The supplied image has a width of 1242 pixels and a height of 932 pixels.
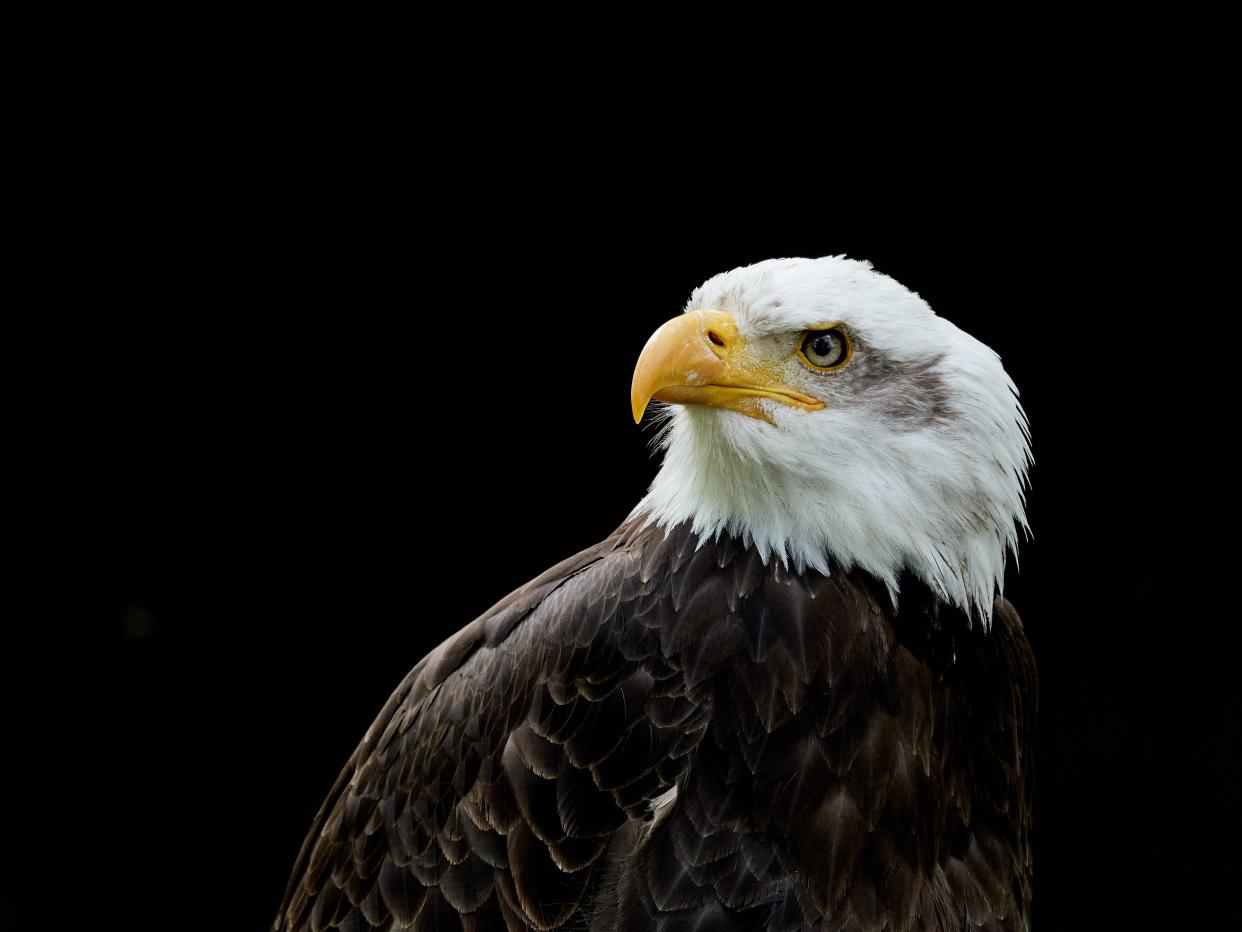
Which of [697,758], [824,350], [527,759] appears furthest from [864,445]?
[527,759]

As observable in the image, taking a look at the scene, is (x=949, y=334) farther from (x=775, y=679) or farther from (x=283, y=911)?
(x=283, y=911)

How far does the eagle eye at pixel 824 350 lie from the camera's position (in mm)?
2590

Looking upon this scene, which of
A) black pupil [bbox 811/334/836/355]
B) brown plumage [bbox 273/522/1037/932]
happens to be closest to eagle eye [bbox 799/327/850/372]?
black pupil [bbox 811/334/836/355]

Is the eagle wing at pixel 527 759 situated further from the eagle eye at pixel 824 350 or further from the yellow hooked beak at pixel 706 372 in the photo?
the eagle eye at pixel 824 350

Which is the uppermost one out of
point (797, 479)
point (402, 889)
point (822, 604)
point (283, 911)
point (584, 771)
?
point (797, 479)

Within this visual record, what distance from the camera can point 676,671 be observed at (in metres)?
2.64

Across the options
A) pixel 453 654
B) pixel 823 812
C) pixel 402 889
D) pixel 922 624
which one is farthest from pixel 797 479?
pixel 402 889

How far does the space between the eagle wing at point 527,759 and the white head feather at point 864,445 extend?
27cm

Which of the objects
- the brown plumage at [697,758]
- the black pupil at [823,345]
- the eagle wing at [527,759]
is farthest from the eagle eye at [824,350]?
the eagle wing at [527,759]

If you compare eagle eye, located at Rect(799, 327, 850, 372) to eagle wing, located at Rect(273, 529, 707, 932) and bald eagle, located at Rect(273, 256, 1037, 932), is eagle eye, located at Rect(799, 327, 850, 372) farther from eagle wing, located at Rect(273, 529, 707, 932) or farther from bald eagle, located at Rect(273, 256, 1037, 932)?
eagle wing, located at Rect(273, 529, 707, 932)

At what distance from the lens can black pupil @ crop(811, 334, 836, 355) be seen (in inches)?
102

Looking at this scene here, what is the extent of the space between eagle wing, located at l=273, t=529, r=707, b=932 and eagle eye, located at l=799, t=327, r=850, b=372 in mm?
529

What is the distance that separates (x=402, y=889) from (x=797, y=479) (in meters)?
1.32

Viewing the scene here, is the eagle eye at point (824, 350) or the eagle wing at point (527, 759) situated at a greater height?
the eagle eye at point (824, 350)
